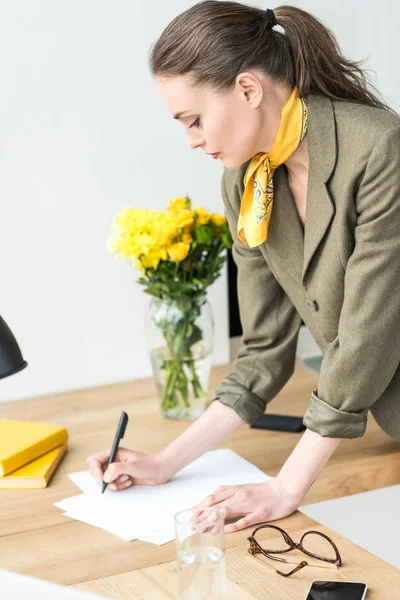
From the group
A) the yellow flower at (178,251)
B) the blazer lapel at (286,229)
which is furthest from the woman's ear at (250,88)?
the yellow flower at (178,251)

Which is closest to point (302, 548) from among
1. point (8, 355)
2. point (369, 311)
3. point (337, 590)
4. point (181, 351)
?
point (337, 590)

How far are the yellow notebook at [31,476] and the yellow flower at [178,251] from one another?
0.46m

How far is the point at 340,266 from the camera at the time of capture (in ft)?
4.24

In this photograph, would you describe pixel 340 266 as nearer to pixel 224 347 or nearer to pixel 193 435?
pixel 193 435

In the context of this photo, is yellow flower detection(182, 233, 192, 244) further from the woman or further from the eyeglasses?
the eyeglasses

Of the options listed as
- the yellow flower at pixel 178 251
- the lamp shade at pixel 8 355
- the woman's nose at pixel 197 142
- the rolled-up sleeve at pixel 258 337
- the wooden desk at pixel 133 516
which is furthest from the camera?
the yellow flower at pixel 178 251

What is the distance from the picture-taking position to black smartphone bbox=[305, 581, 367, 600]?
3.22 feet

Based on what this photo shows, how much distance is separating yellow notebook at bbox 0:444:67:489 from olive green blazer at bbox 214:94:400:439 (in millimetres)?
470

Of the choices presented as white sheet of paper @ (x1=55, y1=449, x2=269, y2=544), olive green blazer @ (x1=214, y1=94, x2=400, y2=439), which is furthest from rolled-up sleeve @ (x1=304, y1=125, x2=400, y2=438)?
white sheet of paper @ (x1=55, y1=449, x2=269, y2=544)

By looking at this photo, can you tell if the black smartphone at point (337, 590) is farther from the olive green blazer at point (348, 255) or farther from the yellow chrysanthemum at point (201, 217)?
the yellow chrysanthemum at point (201, 217)

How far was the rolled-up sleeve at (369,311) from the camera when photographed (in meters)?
1.19

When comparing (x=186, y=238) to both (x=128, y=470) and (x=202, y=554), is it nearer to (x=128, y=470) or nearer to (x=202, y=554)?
(x=128, y=470)

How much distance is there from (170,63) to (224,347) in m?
1.08

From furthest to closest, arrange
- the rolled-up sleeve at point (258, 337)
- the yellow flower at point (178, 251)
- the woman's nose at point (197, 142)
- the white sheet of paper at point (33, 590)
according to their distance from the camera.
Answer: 1. the yellow flower at point (178, 251)
2. the rolled-up sleeve at point (258, 337)
3. the woman's nose at point (197, 142)
4. the white sheet of paper at point (33, 590)
